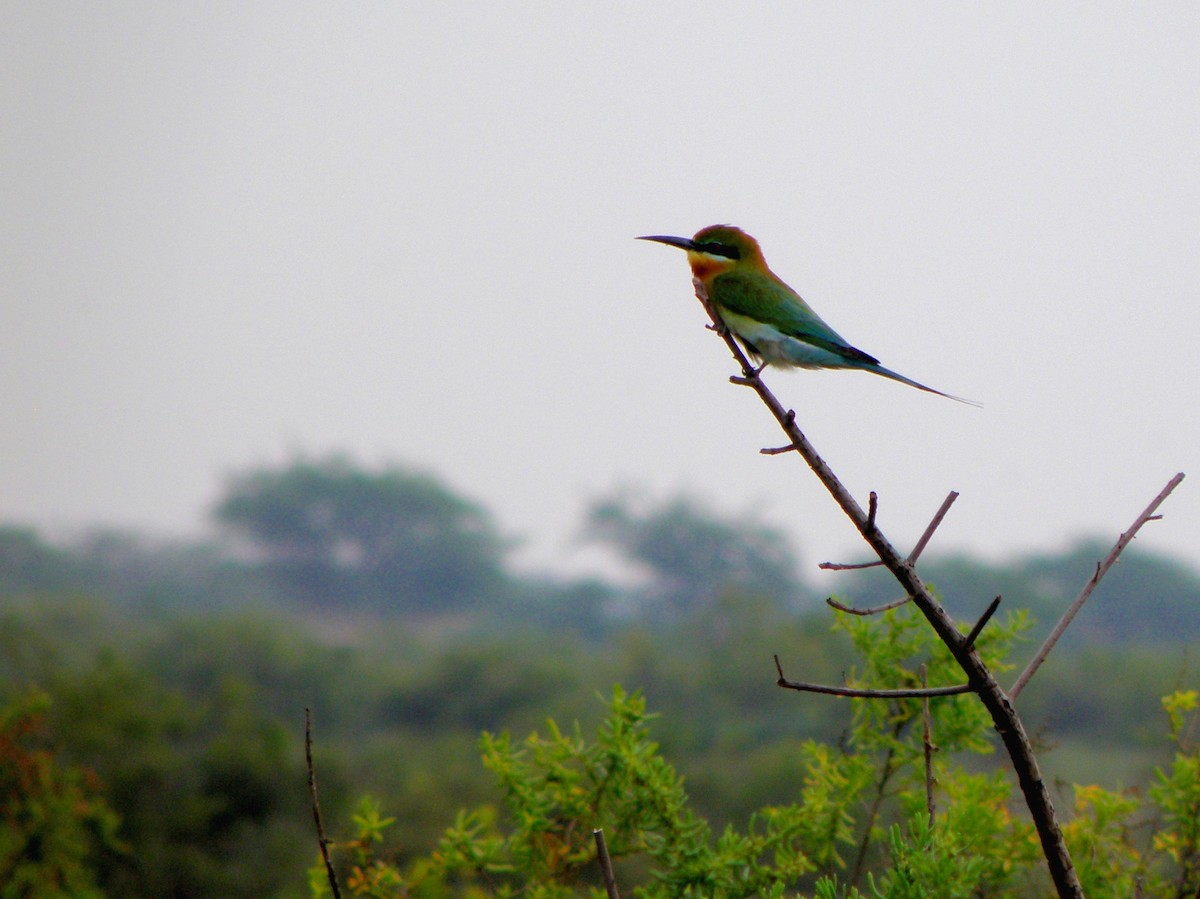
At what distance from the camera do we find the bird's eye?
3.19 meters

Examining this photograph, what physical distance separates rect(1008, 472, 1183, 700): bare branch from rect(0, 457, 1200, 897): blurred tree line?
1.01 meters

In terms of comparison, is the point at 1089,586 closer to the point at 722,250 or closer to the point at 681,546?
the point at 722,250

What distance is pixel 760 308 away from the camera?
2.88 meters

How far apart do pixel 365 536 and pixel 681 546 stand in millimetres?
11975

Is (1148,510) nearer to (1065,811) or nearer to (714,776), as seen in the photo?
(1065,811)

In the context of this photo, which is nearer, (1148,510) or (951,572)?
(1148,510)

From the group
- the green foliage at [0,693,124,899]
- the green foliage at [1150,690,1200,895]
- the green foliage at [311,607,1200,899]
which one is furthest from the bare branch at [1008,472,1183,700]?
the green foliage at [0,693,124,899]

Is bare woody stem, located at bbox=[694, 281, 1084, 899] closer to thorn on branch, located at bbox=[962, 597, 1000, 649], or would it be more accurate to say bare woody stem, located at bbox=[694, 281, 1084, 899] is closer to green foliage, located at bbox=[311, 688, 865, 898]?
thorn on branch, located at bbox=[962, 597, 1000, 649]

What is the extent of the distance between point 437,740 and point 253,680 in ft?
11.7

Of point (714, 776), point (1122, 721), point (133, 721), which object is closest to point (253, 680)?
point (714, 776)

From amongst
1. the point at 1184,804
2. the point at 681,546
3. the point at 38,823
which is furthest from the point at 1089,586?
the point at 681,546

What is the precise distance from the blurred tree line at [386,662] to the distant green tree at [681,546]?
84mm

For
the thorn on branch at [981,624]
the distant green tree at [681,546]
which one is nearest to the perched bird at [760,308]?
the thorn on branch at [981,624]

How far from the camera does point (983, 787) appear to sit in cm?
214
